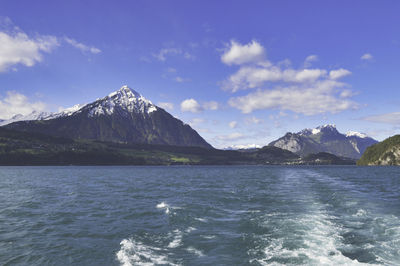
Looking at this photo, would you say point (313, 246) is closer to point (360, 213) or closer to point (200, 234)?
point (200, 234)

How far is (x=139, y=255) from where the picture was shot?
63.0 feet

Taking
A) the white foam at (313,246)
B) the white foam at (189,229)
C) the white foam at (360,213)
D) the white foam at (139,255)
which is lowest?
the white foam at (139,255)

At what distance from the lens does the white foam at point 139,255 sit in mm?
18002

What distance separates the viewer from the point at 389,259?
1856 cm

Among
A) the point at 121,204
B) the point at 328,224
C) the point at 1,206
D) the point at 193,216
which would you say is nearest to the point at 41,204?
the point at 1,206

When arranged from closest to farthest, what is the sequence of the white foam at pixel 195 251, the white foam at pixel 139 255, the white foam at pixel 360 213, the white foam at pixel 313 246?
the white foam at pixel 139 255
the white foam at pixel 313 246
the white foam at pixel 195 251
the white foam at pixel 360 213

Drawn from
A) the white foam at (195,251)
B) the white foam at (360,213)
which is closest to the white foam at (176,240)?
the white foam at (195,251)

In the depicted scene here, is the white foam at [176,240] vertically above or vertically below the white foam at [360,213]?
below

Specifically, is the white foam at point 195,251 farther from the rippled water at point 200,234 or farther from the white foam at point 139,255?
the white foam at point 139,255

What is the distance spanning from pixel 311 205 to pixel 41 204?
37.5m

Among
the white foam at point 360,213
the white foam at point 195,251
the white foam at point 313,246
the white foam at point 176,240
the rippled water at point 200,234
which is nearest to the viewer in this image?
the white foam at point 313,246

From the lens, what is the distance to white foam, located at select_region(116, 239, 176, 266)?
18002mm

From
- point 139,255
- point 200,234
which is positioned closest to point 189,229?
point 200,234

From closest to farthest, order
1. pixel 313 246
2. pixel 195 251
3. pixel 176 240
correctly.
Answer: pixel 195 251, pixel 313 246, pixel 176 240
